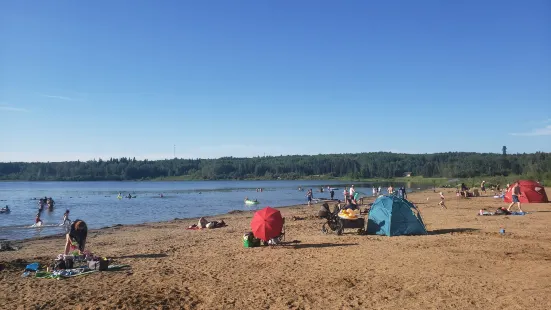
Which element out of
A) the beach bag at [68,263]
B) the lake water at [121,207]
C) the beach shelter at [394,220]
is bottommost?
the lake water at [121,207]

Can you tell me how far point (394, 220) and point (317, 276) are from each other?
740 centimetres

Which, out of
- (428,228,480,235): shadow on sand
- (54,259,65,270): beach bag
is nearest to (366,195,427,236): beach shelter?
(428,228,480,235): shadow on sand

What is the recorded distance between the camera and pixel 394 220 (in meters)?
17.1

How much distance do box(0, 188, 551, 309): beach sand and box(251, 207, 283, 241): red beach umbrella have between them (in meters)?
0.64

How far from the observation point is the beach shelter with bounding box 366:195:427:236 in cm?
1706

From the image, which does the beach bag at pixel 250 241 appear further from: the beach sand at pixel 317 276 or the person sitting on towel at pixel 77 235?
the person sitting on towel at pixel 77 235

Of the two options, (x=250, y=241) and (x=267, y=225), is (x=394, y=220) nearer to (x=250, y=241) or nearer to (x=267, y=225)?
(x=267, y=225)

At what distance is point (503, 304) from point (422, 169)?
157915 millimetres

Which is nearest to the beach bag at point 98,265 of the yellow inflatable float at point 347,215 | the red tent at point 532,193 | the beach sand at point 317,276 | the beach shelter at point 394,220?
the beach sand at point 317,276

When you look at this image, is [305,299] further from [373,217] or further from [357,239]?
[373,217]

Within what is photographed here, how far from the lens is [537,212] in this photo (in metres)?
24.1

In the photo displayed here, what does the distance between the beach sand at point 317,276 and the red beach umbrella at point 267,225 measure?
64cm

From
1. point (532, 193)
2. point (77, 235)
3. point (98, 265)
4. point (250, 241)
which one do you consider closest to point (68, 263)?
point (98, 265)

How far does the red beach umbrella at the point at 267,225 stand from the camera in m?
15.3
